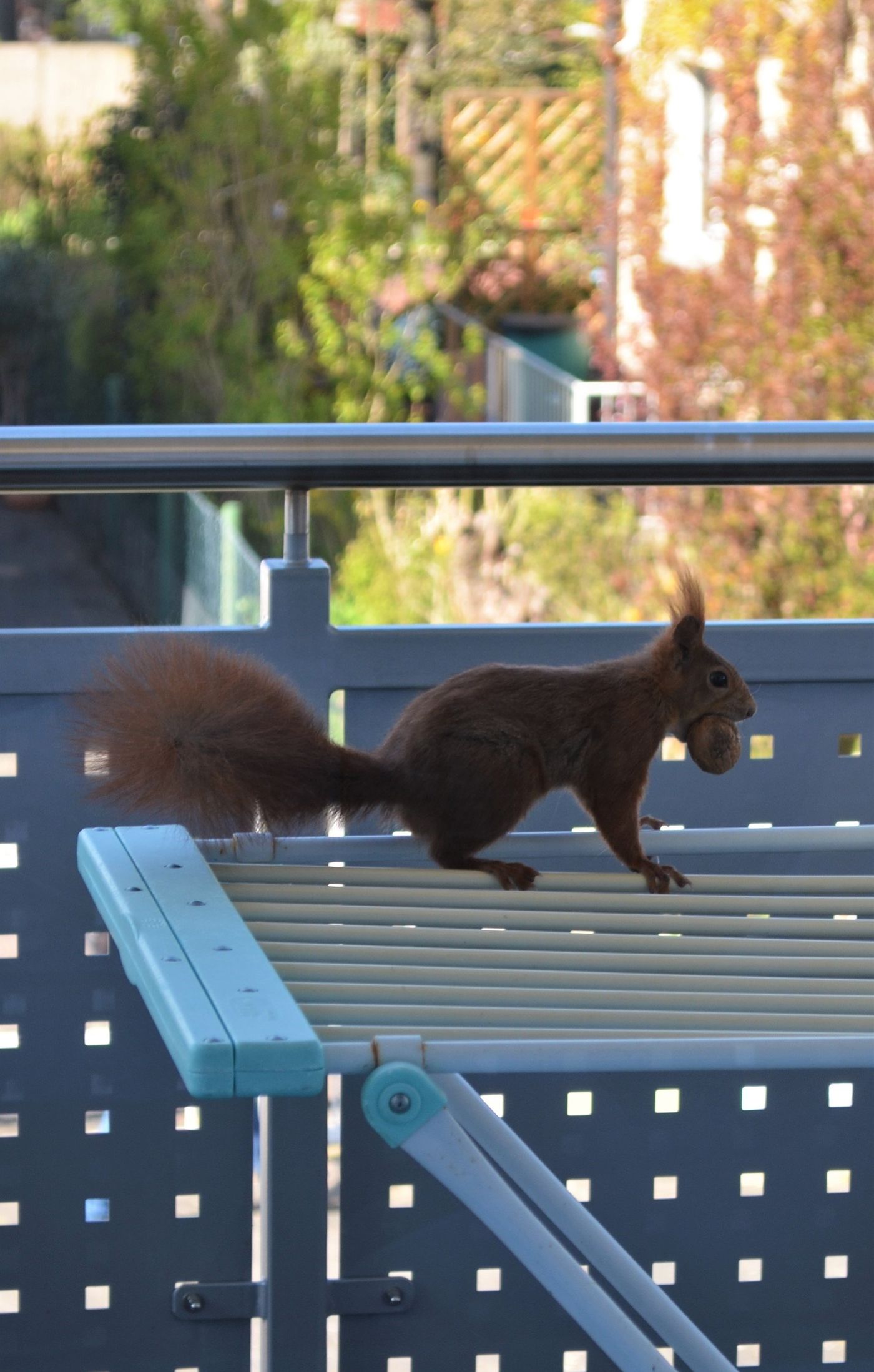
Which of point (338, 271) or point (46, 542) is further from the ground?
point (338, 271)

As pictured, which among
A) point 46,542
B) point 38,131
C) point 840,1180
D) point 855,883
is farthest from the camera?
point 38,131

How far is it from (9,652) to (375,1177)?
0.56 meters

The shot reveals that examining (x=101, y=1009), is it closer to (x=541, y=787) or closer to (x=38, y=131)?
(x=541, y=787)

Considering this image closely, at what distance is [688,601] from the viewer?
4.99 feet

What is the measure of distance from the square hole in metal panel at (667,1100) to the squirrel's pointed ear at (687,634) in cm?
39

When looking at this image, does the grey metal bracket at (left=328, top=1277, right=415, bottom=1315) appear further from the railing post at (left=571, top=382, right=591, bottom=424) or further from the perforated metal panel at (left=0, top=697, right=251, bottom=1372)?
the railing post at (left=571, top=382, right=591, bottom=424)

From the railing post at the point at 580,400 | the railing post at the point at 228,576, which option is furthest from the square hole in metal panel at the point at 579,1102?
the railing post at the point at 580,400

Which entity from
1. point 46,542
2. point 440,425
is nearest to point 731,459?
point 440,425

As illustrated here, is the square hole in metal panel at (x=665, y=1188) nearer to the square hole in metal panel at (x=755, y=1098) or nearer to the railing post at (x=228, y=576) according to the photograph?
the square hole in metal panel at (x=755, y=1098)

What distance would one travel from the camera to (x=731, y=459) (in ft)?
5.68

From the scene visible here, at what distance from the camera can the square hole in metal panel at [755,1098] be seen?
5.08 feet

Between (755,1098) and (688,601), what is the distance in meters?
0.46

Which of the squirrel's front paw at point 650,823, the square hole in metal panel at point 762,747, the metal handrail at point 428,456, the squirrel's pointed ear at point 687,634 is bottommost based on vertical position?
the squirrel's front paw at point 650,823

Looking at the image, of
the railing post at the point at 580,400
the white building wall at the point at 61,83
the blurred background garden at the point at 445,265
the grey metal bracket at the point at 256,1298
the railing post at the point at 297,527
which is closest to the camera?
the grey metal bracket at the point at 256,1298
